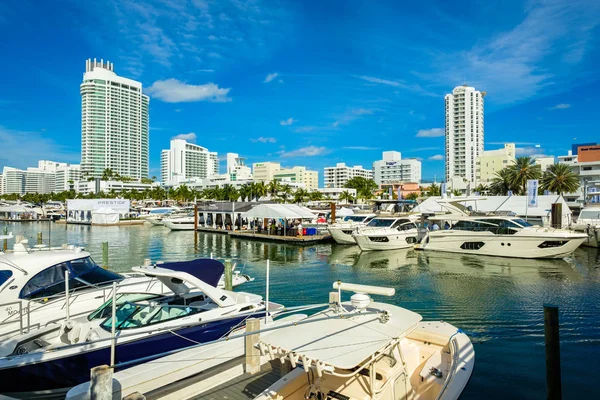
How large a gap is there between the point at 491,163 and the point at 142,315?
139 metres

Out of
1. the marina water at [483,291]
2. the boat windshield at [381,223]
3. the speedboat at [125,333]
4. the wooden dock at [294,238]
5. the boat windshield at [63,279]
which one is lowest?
the marina water at [483,291]

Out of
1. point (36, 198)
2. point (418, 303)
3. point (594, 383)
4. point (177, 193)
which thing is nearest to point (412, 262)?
point (418, 303)

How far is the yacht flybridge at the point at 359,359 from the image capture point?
5.59 metres

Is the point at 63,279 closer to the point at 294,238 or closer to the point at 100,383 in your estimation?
the point at 100,383

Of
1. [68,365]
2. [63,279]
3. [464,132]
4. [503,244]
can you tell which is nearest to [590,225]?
[503,244]

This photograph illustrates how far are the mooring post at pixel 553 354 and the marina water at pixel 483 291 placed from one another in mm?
1720

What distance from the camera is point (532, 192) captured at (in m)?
39.7

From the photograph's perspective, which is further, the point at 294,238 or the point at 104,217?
the point at 104,217

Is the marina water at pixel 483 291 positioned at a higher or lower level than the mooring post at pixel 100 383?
lower

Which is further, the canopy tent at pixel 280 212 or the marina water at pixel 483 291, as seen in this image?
the canopy tent at pixel 280 212

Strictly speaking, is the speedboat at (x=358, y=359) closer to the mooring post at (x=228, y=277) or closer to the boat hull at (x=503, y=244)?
the mooring post at (x=228, y=277)

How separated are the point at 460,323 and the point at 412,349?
229 inches

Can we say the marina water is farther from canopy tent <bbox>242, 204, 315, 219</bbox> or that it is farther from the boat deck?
the boat deck

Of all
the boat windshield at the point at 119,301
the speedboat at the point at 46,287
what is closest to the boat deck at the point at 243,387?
the boat windshield at the point at 119,301
